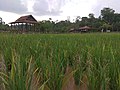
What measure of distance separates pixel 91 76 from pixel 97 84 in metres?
0.05

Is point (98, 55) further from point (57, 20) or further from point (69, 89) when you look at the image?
point (57, 20)

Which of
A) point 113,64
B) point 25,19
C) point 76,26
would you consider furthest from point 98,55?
point 76,26

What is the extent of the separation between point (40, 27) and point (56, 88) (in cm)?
3912

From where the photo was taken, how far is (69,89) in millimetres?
1328

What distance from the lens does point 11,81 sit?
37.5 inches

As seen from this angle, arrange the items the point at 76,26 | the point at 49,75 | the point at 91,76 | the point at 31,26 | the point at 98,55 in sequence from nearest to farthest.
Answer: the point at 91,76, the point at 49,75, the point at 98,55, the point at 31,26, the point at 76,26

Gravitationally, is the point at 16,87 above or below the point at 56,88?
above

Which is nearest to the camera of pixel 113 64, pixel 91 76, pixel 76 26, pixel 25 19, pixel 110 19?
pixel 91 76

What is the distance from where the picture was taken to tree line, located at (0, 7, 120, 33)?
134 feet

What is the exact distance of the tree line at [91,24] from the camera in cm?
4088

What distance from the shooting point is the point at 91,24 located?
4822 cm

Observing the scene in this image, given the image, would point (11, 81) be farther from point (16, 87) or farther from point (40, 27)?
point (40, 27)

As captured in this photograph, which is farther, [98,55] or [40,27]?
[40,27]

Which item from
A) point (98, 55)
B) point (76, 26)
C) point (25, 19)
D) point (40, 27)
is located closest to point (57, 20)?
point (76, 26)
